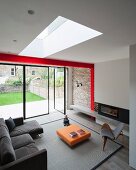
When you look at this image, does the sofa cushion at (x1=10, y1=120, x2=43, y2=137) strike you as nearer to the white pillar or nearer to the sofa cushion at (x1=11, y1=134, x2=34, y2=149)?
the sofa cushion at (x1=11, y1=134, x2=34, y2=149)

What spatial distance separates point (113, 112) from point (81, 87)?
109 inches

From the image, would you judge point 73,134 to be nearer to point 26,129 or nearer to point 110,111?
point 26,129

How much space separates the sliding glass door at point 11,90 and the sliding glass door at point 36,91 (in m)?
0.34

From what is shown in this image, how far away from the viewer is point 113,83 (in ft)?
16.6

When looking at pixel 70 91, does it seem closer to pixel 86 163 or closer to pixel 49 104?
pixel 49 104

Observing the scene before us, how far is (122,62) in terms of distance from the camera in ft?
15.2

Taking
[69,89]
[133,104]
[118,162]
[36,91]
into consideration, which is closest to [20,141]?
[118,162]

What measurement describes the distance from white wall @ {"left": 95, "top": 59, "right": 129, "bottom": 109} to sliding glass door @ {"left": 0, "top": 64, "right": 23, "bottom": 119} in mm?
3979

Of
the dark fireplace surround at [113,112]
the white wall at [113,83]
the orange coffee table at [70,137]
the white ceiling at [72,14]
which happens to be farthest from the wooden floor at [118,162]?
the white ceiling at [72,14]

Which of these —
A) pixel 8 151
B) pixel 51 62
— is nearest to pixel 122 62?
pixel 51 62

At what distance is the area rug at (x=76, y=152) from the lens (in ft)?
9.79

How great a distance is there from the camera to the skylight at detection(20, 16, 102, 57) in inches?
Answer: 101

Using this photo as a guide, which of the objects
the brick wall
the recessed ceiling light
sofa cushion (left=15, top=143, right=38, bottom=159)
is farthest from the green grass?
the recessed ceiling light

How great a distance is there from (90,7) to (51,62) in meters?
3.66
